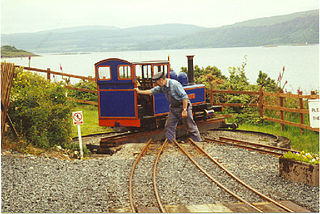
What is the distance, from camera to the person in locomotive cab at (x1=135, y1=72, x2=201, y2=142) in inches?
364

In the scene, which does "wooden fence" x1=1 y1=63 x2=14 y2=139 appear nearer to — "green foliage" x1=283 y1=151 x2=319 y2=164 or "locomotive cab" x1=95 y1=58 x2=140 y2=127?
"locomotive cab" x1=95 y1=58 x2=140 y2=127

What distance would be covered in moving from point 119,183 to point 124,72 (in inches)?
167

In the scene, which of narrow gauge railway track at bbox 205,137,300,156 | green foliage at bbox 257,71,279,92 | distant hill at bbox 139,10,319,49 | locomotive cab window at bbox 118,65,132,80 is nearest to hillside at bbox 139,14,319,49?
distant hill at bbox 139,10,319,49

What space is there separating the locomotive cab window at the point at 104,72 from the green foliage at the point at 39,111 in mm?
1130

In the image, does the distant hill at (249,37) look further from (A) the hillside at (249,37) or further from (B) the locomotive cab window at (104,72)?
(B) the locomotive cab window at (104,72)

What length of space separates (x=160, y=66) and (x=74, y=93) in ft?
20.2

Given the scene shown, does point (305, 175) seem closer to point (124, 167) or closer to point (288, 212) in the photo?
point (288, 212)

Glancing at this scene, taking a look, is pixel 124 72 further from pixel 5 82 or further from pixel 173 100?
pixel 5 82

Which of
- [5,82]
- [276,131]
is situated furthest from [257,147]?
[5,82]

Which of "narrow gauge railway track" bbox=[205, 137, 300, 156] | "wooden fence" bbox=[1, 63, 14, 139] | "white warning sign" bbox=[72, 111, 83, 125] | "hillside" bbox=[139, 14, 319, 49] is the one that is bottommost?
"narrow gauge railway track" bbox=[205, 137, 300, 156]

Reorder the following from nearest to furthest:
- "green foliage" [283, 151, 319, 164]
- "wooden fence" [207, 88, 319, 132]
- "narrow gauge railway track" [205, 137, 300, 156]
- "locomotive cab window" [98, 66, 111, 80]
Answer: "green foliage" [283, 151, 319, 164] → "narrow gauge railway track" [205, 137, 300, 156] → "locomotive cab window" [98, 66, 111, 80] → "wooden fence" [207, 88, 319, 132]

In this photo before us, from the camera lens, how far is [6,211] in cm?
553

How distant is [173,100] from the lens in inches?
384

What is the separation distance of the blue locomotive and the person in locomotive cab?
82 centimetres
